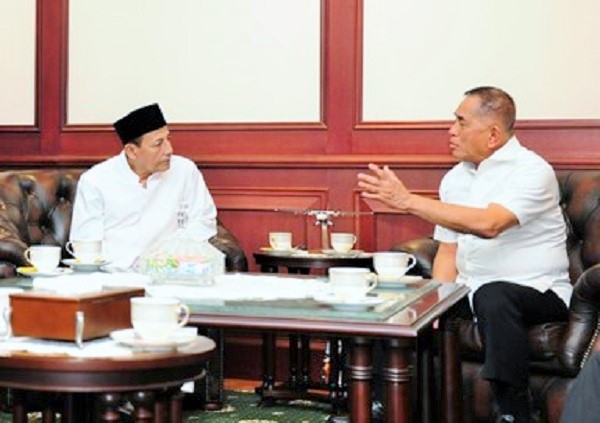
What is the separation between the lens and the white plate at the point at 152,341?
166 cm

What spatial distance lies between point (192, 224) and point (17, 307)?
99.7 inches

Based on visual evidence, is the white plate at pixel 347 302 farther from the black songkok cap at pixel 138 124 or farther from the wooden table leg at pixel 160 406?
the black songkok cap at pixel 138 124

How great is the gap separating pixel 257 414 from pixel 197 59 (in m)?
1.91

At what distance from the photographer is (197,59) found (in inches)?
193

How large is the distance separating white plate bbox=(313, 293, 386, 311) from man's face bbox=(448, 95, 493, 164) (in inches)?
63.3

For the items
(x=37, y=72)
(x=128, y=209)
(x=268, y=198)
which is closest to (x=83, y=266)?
(x=128, y=209)

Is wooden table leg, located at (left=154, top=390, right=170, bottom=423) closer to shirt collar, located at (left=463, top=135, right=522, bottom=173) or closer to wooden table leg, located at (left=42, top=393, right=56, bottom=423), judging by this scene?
wooden table leg, located at (left=42, top=393, right=56, bottom=423)

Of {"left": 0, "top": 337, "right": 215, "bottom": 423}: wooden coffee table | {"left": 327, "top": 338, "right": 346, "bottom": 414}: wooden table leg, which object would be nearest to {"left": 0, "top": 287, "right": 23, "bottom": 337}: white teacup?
{"left": 0, "top": 337, "right": 215, "bottom": 423}: wooden coffee table

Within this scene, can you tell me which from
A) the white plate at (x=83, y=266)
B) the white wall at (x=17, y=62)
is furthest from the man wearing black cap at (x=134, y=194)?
the white wall at (x=17, y=62)

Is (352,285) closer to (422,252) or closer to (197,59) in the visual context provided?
(422,252)

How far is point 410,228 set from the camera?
177 inches

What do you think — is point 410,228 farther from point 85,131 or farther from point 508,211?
point 85,131

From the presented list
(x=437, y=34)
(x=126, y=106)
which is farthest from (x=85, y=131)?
(x=437, y=34)

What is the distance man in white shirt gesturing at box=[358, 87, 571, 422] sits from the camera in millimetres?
3078
